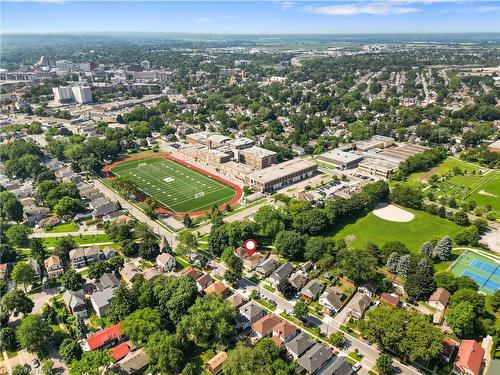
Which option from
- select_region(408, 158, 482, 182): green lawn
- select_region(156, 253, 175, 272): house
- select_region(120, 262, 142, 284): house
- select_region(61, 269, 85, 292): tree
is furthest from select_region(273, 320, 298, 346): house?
select_region(408, 158, 482, 182): green lawn

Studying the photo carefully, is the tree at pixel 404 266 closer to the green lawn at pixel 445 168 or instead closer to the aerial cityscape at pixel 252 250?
the aerial cityscape at pixel 252 250

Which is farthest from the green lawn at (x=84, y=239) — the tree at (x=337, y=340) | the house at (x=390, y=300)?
the house at (x=390, y=300)

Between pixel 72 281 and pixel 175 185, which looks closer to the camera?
pixel 72 281

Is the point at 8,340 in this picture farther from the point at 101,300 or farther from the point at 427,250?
the point at 427,250

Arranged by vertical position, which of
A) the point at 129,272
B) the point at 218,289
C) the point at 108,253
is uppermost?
the point at 218,289

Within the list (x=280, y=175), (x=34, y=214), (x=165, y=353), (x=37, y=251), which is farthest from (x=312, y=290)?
(x=34, y=214)
